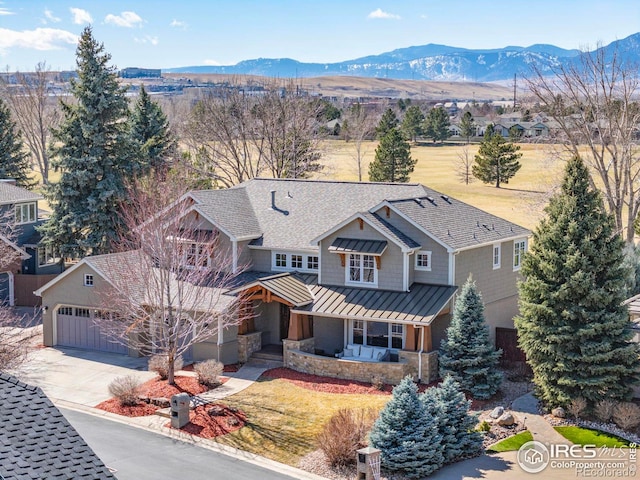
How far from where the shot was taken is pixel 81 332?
3969cm

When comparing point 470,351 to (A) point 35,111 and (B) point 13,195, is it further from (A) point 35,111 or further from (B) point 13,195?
(A) point 35,111

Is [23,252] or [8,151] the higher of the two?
[8,151]

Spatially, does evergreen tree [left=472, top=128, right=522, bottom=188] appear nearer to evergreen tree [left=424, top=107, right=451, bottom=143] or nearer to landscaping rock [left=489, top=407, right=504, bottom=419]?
evergreen tree [left=424, top=107, right=451, bottom=143]

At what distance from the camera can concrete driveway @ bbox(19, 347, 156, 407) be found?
32.7 m

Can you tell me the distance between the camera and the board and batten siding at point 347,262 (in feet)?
117

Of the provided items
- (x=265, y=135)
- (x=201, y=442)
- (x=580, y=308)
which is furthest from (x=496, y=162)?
(x=201, y=442)

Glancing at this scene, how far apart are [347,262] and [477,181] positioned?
2270 inches

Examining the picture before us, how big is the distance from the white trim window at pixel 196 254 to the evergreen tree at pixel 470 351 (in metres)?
10.1

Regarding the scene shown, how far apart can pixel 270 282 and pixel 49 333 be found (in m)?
11.0

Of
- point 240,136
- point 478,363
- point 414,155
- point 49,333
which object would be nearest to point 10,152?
point 240,136

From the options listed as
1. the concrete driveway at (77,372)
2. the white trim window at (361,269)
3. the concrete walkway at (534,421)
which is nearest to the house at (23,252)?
the concrete driveway at (77,372)

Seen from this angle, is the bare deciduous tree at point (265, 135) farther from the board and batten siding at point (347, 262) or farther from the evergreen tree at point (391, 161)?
the board and batten siding at point (347, 262)

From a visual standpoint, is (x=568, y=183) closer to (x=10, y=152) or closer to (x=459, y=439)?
(x=459, y=439)

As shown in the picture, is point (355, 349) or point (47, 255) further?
point (47, 255)
